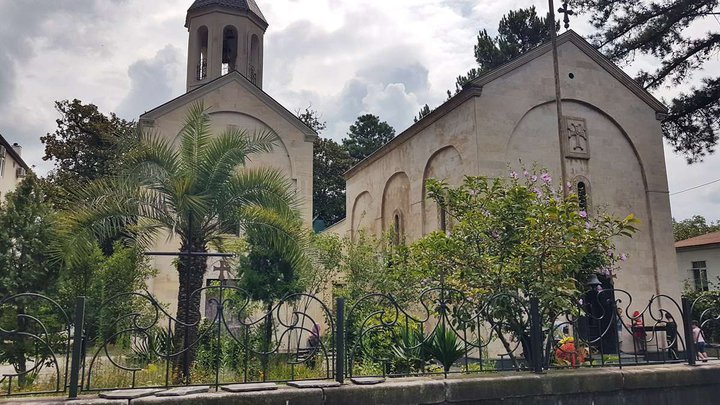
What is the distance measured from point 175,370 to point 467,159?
11028 mm

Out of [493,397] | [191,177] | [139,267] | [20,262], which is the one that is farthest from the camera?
[139,267]

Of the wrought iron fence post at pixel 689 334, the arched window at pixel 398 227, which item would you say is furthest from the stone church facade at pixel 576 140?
the wrought iron fence post at pixel 689 334

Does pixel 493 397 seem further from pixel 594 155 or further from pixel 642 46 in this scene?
pixel 642 46

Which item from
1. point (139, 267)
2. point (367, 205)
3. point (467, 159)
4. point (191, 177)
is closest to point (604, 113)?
point (467, 159)

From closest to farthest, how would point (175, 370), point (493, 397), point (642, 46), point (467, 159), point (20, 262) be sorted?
point (493, 397), point (175, 370), point (20, 262), point (467, 159), point (642, 46)

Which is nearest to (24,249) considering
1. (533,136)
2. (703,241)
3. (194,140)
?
(194,140)

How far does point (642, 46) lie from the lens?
1900 centimetres

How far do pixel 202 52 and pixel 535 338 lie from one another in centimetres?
1892

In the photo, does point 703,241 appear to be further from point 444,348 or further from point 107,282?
point 107,282

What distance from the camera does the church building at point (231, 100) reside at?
16688mm

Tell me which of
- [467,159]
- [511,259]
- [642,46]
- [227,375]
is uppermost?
[642,46]

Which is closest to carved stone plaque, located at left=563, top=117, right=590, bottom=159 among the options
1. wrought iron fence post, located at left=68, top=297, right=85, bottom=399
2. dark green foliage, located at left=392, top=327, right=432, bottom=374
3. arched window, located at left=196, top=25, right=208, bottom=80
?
dark green foliage, located at left=392, top=327, right=432, bottom=374

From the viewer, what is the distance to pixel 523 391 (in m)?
4.92

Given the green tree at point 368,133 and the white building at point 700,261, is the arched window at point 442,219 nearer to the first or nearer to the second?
the white building at point 700,261
